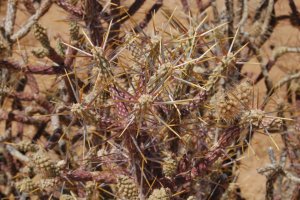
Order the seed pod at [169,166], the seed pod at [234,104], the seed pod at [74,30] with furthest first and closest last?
the seed pod at [74,30] < the seed pod at [169,166] < the seed pod at [234,104]

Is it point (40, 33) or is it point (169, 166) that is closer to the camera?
point (169, 166)

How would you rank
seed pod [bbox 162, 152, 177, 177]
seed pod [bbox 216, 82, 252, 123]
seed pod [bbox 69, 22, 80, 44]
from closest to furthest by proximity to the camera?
1. seed pod [bbox 216, 82, 252, 123]
2. seed pod [bbox 162, 152, 177, 177]
3. seed pod [bbox 69, 22, 80, 44]

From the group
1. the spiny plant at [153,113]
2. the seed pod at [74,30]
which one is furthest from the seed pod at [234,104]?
the seed pod at [74,30]

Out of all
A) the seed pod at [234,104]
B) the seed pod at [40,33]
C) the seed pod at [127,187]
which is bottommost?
the seed pod at [127,187]

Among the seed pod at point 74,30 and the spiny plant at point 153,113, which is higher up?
the seed pod at point 74,30

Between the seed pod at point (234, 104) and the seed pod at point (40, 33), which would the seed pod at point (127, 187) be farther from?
the seed pod at point (40, 33)

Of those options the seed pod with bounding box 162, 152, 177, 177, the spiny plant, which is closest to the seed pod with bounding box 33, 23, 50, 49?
the spiny plant

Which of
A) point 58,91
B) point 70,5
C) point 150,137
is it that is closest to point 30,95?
point 58,91

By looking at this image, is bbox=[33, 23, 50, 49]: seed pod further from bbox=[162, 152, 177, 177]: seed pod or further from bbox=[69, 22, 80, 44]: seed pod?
bbox=[162, 152, 177, 177]: seed pod

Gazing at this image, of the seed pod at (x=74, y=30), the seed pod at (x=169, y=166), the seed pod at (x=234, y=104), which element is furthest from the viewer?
the seed pod at (x=74, y=30)

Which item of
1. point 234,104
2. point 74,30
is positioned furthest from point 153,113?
point 74,30

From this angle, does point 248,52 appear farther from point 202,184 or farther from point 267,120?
point 267,120

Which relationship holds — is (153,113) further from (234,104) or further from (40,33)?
(40,33)
